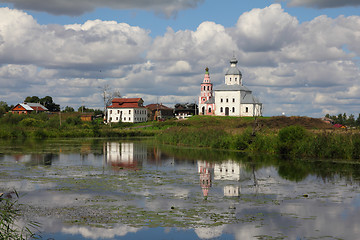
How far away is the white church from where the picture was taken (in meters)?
108

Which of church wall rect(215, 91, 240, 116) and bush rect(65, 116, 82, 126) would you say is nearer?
bush rect(65, 116, 82, 126)

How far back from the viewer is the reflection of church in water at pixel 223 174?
2098 cm

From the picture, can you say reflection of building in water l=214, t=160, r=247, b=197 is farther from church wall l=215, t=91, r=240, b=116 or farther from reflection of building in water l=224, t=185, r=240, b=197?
church wall l=215, t=91, r=240, b=116

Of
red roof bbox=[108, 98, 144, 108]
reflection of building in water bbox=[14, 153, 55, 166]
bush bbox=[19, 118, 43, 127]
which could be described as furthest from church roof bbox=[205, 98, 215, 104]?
reflection of building in water bbox=[14, 153, 55, 166]

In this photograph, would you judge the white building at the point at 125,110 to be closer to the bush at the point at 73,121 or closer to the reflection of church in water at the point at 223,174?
the bush at the point at 73,121

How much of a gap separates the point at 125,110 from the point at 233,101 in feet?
98.9

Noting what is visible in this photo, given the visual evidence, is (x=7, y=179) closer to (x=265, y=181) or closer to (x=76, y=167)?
(x=76, y=167)

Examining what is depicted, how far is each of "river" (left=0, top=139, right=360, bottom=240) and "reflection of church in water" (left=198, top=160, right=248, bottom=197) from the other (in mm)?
47

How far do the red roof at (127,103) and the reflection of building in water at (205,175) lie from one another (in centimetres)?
9065

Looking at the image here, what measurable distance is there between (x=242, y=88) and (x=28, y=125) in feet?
170

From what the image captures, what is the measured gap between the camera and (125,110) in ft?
399

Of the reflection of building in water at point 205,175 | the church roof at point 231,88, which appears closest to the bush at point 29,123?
the church roof at point 231,88

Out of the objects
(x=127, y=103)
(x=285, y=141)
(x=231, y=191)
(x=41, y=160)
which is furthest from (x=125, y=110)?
(x=231, y=191)

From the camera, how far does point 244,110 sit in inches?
4269
